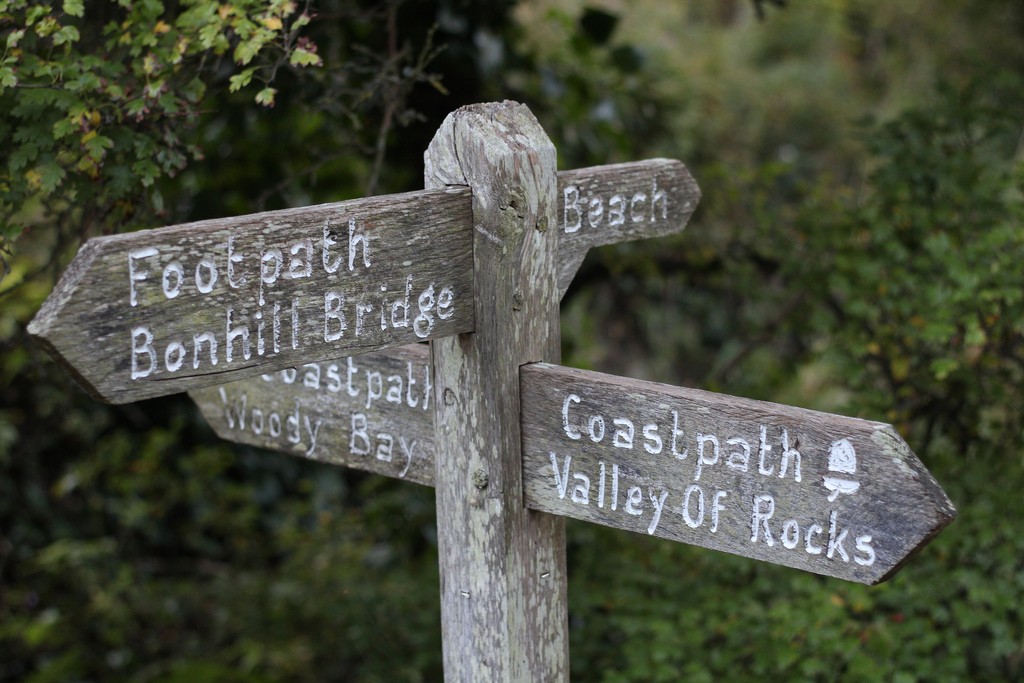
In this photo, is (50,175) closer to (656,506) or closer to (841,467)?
(656,506)

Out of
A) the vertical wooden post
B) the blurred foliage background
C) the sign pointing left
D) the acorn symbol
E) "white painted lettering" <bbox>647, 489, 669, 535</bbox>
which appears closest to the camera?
the sign pointing left

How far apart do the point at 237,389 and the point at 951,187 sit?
234 centimetres

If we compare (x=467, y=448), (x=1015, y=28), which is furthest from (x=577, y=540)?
(x=1015, y=28)

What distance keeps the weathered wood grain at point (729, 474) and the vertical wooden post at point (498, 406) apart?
0.06 meters

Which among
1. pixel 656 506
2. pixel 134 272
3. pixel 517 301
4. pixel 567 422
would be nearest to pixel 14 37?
pixel 134 272

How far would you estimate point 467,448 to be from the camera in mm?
1749

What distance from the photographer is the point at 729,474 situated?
1.52m

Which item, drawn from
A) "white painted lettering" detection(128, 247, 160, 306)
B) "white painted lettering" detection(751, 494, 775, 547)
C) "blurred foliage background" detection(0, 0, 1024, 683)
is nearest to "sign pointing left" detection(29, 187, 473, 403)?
"white painted lettering" detection(128, 247, 160, 306)

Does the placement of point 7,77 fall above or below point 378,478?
above

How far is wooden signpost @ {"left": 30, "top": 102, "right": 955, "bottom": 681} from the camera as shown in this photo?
1364 mm

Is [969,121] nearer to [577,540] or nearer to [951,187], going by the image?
[951,187]

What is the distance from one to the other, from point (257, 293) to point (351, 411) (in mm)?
588

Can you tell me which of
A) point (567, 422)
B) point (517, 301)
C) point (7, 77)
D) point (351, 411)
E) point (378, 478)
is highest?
point (7, 77)

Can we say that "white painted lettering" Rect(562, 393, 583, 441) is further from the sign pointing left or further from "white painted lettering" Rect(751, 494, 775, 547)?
"white painted lettering" Rect(751, 494, 775, 547)
